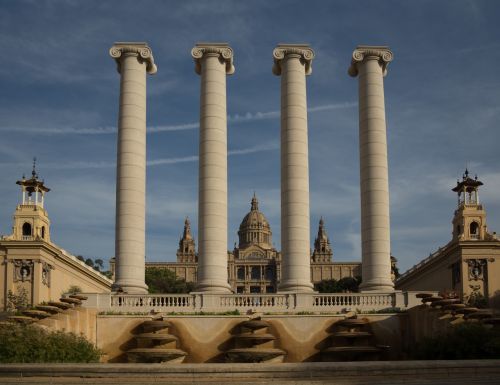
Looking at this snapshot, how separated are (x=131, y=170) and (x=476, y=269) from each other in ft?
248

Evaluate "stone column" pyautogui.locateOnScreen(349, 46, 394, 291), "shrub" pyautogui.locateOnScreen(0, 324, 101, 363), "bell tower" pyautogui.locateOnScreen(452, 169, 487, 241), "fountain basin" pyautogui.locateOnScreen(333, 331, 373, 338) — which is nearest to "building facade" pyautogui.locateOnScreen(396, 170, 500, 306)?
"bell tower" pyautogui.locateOnScreen(452, 169, 487, 241)

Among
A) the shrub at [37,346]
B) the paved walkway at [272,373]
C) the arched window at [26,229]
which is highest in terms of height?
the arched window at [26,229]

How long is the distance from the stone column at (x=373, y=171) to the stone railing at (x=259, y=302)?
3.51 metres

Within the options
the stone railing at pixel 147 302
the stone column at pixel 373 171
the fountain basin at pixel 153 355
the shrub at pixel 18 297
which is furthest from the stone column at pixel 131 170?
the shrub at pixel 18 297

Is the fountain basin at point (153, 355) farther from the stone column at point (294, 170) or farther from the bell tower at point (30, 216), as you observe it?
the bell tower at point (30, 216)

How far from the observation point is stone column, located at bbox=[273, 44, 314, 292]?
76562 millimetres

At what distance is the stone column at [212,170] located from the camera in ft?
249

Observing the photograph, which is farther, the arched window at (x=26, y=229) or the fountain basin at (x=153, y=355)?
the arched window at (x=26, y=229)

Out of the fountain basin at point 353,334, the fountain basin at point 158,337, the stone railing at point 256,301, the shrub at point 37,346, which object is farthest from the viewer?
the stone railing at point 256,301

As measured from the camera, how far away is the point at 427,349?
57375 millimetres

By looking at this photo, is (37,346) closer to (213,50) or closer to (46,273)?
(213,50)

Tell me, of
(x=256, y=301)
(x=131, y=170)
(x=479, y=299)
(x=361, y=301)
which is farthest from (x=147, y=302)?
(x=479, y=299)

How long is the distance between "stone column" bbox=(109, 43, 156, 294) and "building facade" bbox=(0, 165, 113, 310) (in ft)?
205

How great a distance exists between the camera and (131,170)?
7669 cm
